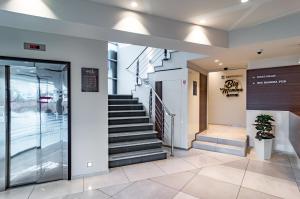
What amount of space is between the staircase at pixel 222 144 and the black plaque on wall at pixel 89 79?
3.56 meters

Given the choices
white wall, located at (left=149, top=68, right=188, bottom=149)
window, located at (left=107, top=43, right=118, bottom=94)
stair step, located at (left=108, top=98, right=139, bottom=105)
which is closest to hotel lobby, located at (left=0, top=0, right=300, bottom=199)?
white wall, located at (left=149, top=68, right=188, bottom=149)

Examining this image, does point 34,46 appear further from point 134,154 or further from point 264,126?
point 264,126

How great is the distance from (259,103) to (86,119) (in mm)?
4720

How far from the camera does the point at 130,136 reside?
495cm

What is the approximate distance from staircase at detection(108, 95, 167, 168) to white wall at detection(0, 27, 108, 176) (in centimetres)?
62

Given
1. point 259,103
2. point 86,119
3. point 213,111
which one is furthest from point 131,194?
point 213,111

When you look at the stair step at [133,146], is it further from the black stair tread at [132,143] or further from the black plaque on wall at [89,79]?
the black plaque on wall at [89,79]

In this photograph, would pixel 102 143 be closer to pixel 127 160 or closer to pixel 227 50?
pixel 127 160

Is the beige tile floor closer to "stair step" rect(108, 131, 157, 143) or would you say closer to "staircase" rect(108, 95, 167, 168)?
"staircase" rect(108, 95, 167, 168)

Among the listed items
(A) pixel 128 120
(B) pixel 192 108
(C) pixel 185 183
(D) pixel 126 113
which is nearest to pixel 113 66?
(D) pixel 126 113

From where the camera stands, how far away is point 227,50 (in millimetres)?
4148

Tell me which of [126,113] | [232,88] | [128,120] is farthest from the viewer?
[232,88]

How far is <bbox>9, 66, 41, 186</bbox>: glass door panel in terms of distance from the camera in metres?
3.23

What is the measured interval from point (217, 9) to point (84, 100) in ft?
8.90
